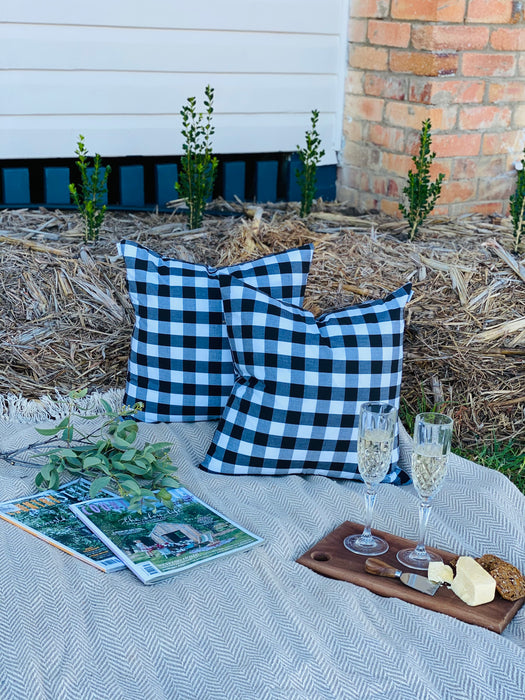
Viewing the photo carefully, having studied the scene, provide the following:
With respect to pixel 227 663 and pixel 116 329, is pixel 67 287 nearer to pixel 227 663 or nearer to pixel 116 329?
pixel 116 329

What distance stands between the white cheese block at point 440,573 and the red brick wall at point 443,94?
2.16 meters

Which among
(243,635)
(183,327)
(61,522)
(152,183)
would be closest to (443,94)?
(152,183)

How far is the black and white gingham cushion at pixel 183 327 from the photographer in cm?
238

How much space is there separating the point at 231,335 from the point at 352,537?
64 cm

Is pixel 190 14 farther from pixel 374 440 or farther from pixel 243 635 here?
pixel 243 635

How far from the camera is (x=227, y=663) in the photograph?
1.45 meters

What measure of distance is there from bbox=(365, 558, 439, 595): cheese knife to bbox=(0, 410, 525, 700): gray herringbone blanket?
6 centimetres

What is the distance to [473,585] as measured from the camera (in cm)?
163

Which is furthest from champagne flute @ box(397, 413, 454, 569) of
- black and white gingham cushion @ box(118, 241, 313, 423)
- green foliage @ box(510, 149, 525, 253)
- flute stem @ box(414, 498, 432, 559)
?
green foliage @ box(510, 149, 525, 253)

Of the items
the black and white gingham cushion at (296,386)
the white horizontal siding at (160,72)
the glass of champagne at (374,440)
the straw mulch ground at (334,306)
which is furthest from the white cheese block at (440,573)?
the white horizontal siding at (160,72)

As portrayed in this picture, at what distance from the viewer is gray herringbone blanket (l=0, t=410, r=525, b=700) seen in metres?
1.39

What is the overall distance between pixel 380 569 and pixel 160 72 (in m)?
2.51

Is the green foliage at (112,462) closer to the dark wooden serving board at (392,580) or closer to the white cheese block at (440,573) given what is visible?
the dark wooden serving board at (392,580)

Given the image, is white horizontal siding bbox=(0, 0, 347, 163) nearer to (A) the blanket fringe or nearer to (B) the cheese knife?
(A) the blanket fringe
